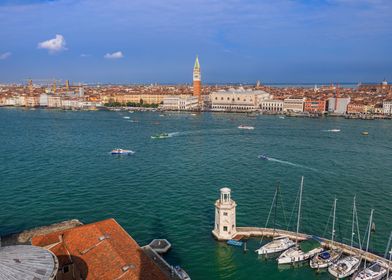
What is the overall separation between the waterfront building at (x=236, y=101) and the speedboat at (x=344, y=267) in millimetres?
68115

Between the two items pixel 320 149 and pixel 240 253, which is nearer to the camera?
pixel 240 253

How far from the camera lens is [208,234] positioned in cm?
1433

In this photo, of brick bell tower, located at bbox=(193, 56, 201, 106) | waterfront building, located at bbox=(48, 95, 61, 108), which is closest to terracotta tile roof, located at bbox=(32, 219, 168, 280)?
brick bell tower, located at bbox=(193, 56, 201, 106)

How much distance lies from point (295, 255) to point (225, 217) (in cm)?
282

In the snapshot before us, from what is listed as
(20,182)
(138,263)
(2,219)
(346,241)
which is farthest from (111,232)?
(20,182)

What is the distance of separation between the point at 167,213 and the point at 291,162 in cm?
1425

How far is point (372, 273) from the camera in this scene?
1137 centimetres

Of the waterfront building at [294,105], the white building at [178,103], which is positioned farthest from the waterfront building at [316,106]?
the white building at [178,103]

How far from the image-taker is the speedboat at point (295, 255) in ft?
40.8

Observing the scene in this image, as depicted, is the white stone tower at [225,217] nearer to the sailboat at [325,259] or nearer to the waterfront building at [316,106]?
the sailboat at [325,259]

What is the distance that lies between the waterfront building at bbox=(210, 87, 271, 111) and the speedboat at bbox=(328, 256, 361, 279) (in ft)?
223

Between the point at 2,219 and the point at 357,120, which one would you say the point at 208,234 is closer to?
the point at 2,219

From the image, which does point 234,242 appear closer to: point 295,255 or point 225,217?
point 225,217

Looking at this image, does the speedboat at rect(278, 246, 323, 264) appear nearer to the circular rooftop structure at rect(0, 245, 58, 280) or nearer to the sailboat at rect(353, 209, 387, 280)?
the sailboat at rect(353, 209, 387, 280)
